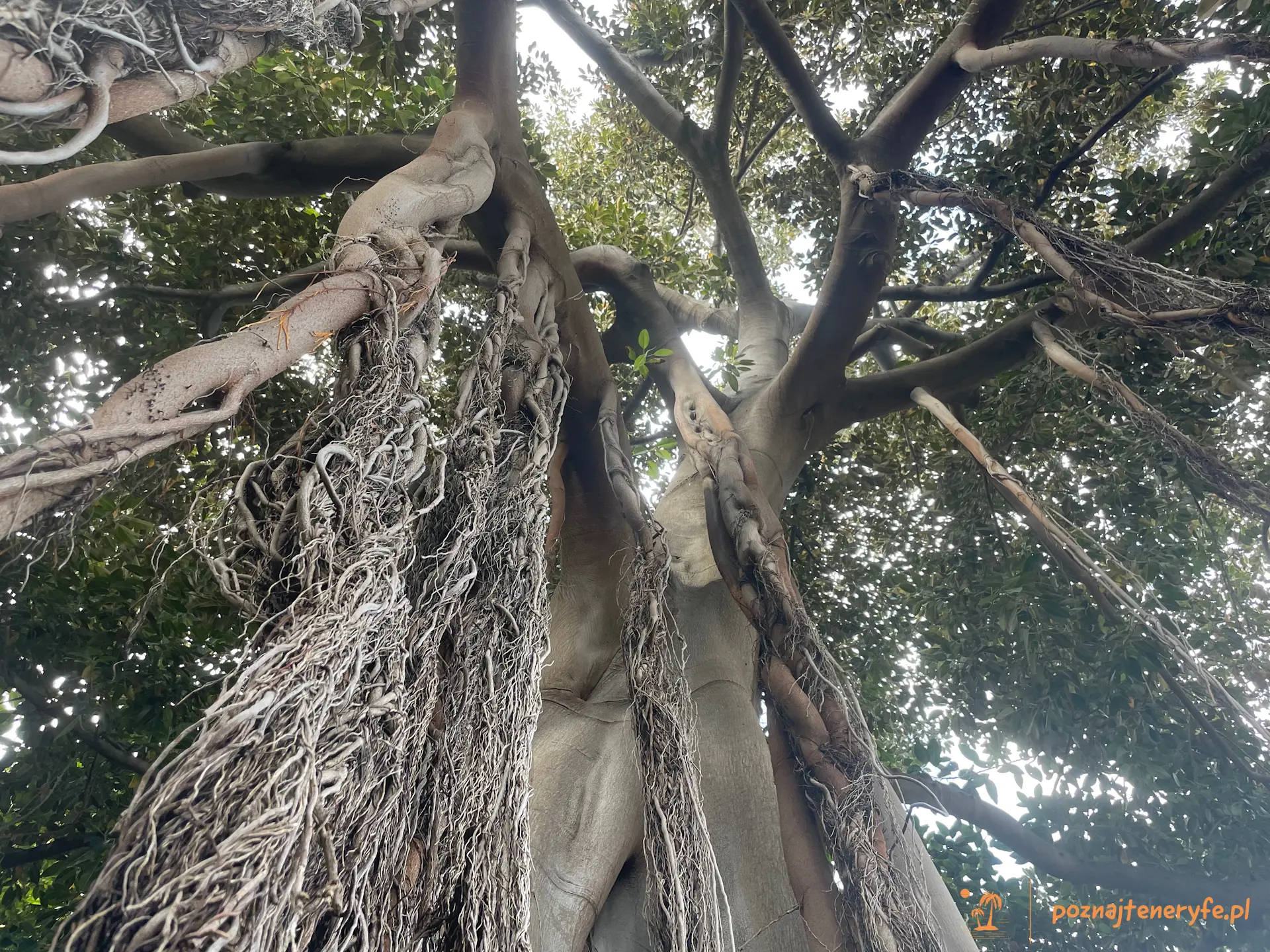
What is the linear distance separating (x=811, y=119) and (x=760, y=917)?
2.88 metres

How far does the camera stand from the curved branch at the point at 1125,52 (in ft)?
5.77

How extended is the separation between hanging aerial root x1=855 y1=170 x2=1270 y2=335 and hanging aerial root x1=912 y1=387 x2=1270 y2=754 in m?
0.59

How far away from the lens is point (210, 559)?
3.61 feet

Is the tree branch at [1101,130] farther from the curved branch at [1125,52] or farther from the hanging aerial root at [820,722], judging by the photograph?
the hanging aerial root at [820,722]

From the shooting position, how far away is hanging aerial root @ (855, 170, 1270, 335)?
196cm

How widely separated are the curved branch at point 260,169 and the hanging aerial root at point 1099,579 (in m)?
2.30

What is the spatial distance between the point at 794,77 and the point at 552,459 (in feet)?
6.04

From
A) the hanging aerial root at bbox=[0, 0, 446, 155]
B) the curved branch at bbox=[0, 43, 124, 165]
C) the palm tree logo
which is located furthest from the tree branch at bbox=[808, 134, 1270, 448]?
the curved branch at bbox=[0, 43, 124, 165]

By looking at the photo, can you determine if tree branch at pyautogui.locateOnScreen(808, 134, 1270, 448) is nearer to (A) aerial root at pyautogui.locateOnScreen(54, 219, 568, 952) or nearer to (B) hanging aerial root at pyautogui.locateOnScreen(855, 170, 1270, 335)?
(B) hanging aerial root at pyautogui.locateOnScreen(855, 170, 1270, 335)

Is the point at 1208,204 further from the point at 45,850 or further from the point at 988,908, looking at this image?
the point at 45,850

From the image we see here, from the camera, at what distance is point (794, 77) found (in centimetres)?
298

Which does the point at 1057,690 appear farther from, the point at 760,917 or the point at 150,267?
the point at 150,267

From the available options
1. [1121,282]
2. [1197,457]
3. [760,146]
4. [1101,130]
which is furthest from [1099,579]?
[760,146]

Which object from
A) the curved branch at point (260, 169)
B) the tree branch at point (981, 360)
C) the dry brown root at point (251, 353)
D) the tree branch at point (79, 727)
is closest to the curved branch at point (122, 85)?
the dry brown root at point (251, 353)
